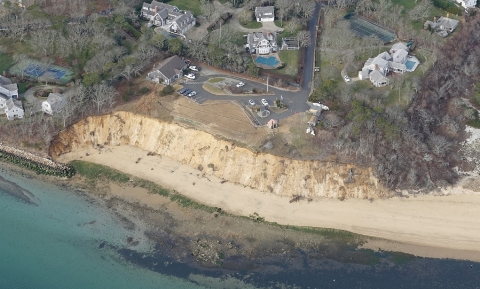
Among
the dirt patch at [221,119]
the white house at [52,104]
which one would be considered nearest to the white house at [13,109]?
the white house at [52,104]

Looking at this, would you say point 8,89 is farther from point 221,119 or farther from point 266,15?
point 266,15

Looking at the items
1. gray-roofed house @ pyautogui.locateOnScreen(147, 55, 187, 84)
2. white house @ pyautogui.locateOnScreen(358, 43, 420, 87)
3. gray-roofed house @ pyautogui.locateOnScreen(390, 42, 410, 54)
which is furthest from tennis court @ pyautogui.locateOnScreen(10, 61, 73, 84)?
gray-roofed house @ pyautogui.locateOnScreen(390, 42, 410, 54)

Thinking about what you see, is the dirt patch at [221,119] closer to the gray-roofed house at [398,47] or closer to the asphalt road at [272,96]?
the asphalt road at [272,96]

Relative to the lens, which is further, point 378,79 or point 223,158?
point 378,79

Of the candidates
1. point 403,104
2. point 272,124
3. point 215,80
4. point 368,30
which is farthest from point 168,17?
point 403,104

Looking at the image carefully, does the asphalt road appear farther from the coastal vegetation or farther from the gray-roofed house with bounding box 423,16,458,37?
the gray-roofed house with bounding box 423,16,458,37

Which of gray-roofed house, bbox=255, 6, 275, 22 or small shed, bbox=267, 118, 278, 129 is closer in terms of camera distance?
small shed, bbox=267, 118, 278, 129
